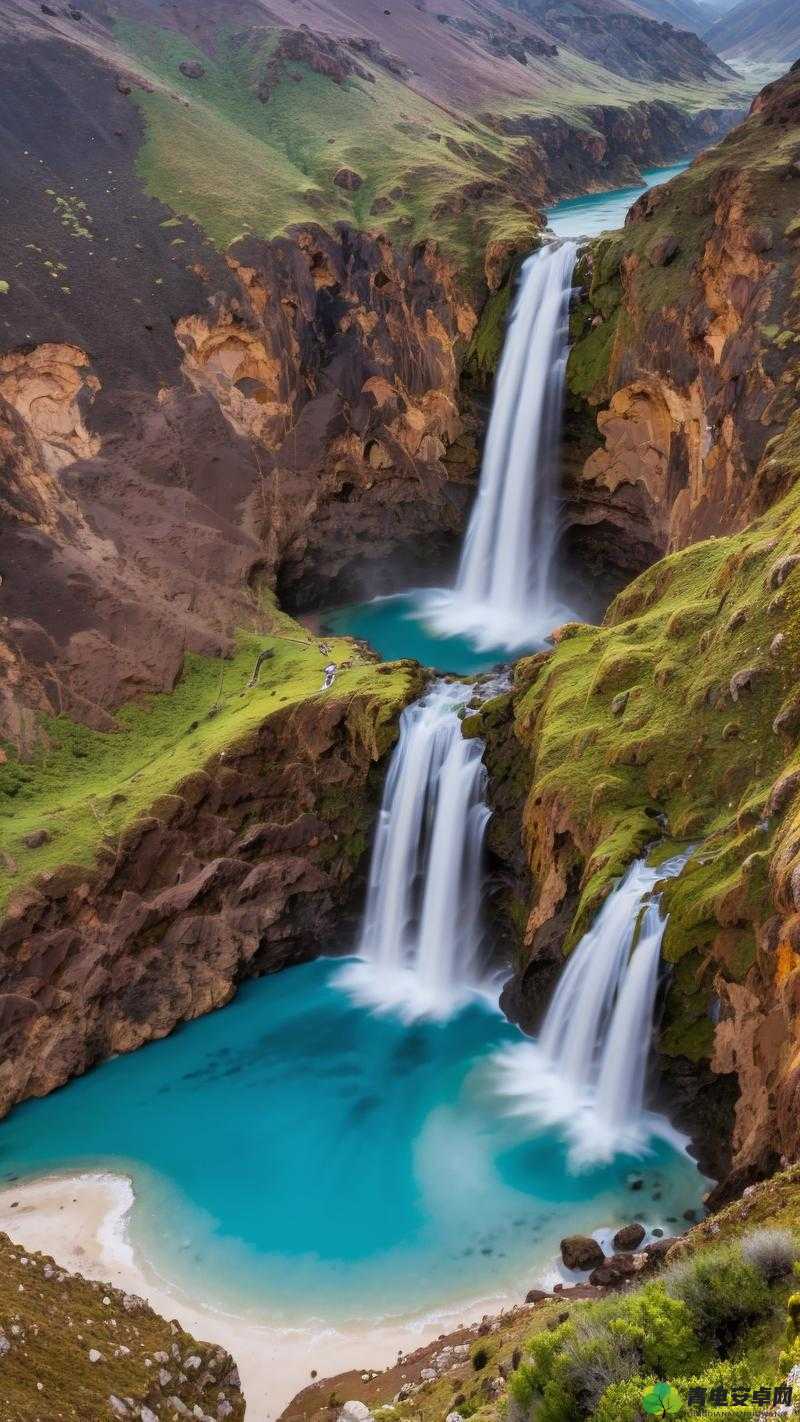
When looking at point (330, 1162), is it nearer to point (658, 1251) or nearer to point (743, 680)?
point (658, 1251)

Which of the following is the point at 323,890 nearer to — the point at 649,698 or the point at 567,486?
the point at 649,698

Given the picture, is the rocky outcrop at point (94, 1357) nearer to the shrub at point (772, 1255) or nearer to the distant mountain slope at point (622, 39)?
the shrub at point (772, 1255)

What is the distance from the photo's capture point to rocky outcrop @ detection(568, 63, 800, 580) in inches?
1644

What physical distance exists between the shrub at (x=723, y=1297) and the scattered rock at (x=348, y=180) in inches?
2605

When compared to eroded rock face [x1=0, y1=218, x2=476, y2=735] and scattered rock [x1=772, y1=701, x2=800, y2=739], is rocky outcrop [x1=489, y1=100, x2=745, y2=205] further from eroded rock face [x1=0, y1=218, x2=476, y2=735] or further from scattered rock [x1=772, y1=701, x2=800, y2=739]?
scattered rock [x1=772, y1=701, x2=800, y2=739]

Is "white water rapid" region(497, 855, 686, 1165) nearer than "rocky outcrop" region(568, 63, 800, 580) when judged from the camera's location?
Yes

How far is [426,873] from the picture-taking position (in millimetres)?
37406

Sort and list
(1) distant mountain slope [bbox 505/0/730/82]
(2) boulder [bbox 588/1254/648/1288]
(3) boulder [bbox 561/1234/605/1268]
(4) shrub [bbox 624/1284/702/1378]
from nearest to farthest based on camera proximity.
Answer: (4) shrub [bbox 624/1284/702/1378] < (2) boulder [bbox 588/1254/648/1288] < (3) boulder [bbox 561/1234/605/1268] < (1) distant mountain slope [bbox 505/0/730/82]

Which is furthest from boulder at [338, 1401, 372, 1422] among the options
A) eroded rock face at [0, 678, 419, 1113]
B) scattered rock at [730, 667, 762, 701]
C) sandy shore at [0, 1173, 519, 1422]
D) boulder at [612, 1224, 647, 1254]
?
eroded rock face at [0, 678, 419, 1113]

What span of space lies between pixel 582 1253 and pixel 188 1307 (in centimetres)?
831

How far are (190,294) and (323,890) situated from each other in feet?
111

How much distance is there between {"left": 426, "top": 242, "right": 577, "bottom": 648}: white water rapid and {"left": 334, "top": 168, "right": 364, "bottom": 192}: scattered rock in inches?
707

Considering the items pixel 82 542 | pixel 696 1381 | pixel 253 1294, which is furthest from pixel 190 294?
pixel 696 1381

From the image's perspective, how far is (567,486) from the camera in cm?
5366
